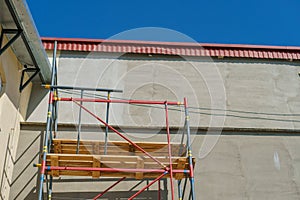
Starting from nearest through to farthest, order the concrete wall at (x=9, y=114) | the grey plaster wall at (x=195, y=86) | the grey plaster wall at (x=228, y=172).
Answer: the concrete wall at (x=9, y=114) < the grey plaster wall at (x=228, y=172) < the grey plaster wall at (x=195, y=86)

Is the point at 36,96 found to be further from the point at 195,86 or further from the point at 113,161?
the point at 195,86

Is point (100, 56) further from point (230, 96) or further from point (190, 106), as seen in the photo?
point (230, 96)

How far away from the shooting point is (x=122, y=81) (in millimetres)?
8133

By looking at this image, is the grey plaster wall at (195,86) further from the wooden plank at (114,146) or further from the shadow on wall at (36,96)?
the wooden plank at (114,146)

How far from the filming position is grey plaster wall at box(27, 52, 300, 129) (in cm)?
773

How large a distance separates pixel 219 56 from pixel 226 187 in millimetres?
3084

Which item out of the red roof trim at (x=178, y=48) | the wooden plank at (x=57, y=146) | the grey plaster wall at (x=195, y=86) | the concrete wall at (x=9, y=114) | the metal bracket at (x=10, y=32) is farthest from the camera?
the red roof trim at (x=178, y=48)

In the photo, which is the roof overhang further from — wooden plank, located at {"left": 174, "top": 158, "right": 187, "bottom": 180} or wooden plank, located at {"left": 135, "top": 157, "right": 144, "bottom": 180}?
wooden plank, located at {"left": 174, "top": 158, "right": 187, "bottom": 180}

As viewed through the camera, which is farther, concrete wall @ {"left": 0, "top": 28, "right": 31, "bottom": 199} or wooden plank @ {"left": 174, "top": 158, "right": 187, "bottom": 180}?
concrete wall @ {"left": 0, "top": 28, "right": 31, "bottom": 199}

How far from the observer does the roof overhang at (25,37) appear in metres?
5.52

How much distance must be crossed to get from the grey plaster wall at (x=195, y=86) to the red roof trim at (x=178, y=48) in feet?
0.45

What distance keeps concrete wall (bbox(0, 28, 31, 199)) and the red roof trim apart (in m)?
1.51

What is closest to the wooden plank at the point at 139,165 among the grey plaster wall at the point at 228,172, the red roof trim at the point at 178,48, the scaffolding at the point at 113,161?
the scaffolding at the point at 113,161

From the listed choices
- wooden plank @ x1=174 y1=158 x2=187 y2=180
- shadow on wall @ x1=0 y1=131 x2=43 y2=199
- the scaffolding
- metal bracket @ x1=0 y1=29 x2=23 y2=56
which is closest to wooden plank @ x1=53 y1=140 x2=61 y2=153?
the scaffolding
